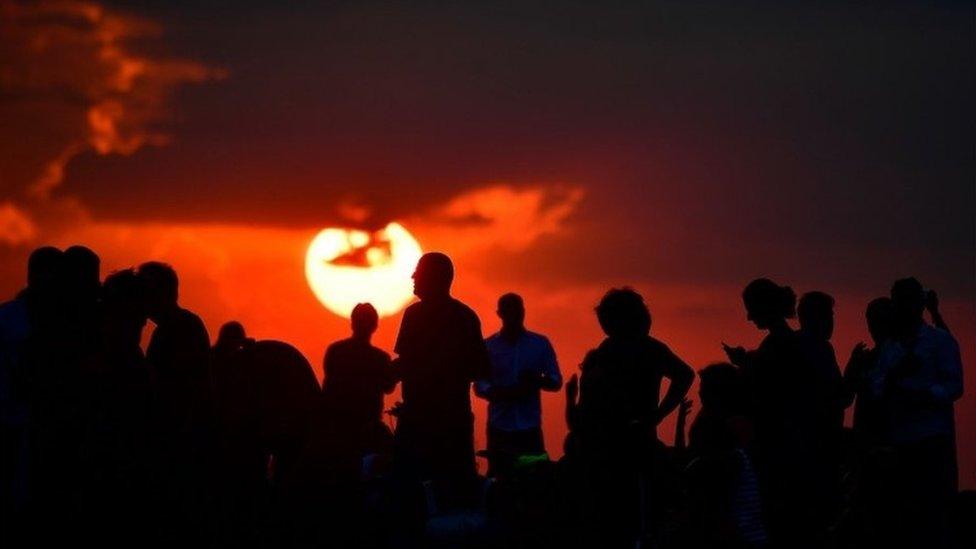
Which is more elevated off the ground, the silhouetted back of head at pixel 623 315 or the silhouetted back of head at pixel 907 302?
the silhouetted back of head at pixel 907 302

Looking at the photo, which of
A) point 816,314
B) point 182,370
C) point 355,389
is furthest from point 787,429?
point 182,370

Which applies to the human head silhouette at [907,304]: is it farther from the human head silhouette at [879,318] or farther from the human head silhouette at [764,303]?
the human head silhouette at [764,303]

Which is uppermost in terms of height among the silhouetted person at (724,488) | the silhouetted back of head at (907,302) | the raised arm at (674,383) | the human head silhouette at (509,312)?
the human head silhouette at (509,312)

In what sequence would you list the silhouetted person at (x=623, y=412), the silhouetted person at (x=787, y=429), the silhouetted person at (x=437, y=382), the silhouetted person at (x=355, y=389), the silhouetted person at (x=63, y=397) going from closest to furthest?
1. the silhouetted person at (x=63, y=397)
2. the silhouetted person at (x=623, y=412)
3. the silhouetted person at (x=437, y=382)
4. the silhouetted person at (x=787, y=429)
5. the silhouetted person at (x=355, y=389)

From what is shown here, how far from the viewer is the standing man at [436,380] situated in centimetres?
1067

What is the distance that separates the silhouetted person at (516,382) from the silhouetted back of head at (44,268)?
6647 mm

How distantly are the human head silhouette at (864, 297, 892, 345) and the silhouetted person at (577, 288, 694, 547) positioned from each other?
8.69 feet

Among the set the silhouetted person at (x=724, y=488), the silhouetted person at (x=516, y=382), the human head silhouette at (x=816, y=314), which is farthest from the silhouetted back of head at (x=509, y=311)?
the silhouetted person at (x=724, y=488)

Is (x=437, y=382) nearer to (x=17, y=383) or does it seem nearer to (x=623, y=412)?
(x=623, y=412)

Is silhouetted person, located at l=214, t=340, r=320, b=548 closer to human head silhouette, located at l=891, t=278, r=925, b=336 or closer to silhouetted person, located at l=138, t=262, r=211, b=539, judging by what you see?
silhouetted person, located at l=138, t=262, r=211, b=539

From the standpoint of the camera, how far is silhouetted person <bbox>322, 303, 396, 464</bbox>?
12.3 meters

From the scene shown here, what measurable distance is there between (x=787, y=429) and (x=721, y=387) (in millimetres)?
602

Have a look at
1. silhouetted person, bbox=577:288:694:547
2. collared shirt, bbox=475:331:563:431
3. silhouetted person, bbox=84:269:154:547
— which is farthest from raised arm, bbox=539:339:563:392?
silhouetted person, bbox=84:269:154:547

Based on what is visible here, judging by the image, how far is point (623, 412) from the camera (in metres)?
10.4
